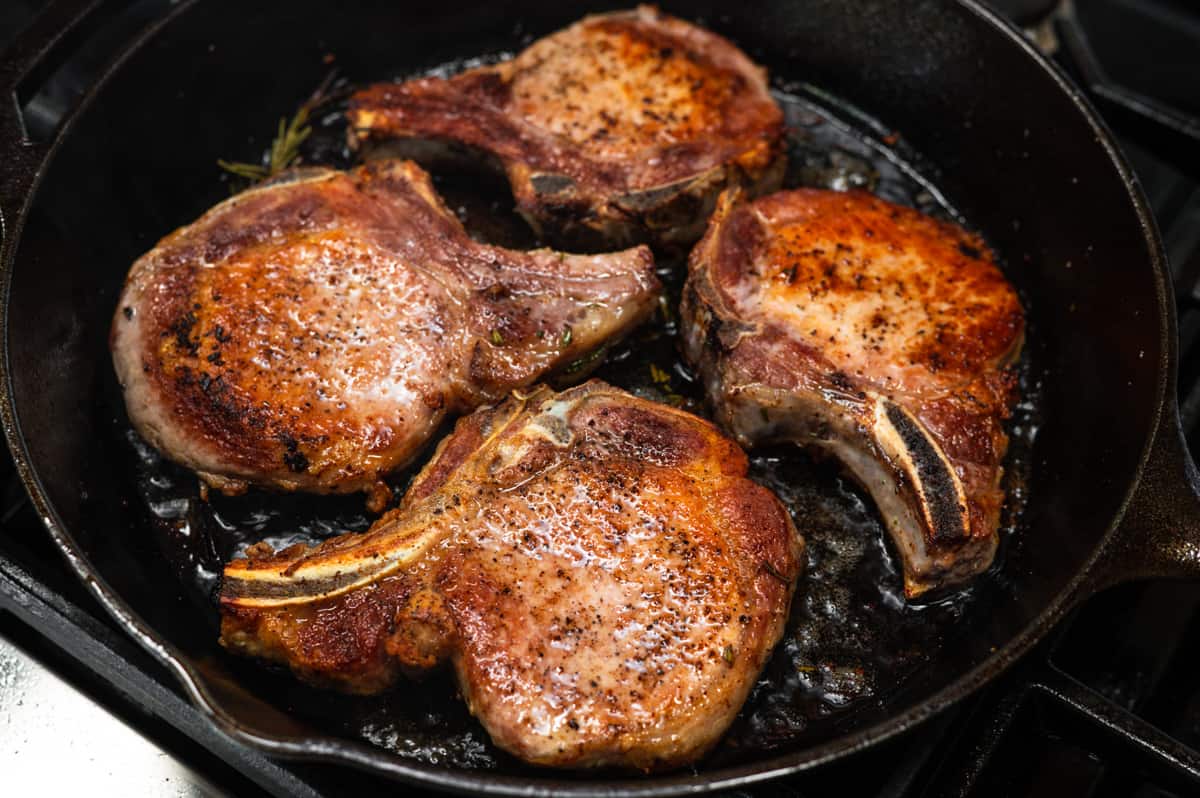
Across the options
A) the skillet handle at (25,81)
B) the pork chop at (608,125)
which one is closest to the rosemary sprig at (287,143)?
the pork chop at (608,125)

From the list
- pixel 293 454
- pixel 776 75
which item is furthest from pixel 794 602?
pixel 776 75

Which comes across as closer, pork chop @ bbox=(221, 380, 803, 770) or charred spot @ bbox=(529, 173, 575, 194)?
pork chop @ bbox=(221, 380, 803, 770)

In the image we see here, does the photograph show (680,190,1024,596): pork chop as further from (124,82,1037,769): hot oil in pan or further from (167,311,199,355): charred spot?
(167,311,199,355): charred spot

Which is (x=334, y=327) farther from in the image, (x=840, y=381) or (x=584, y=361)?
(x=840, y=381)

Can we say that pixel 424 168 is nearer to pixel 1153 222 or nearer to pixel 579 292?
pixel 579 292

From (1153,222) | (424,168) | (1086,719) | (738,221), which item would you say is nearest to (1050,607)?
(1086,719)

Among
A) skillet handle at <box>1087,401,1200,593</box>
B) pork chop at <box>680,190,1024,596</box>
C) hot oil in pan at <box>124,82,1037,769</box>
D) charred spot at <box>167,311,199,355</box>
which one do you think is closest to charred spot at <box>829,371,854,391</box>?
pork chop at <box>680,190,1024,596</box>
